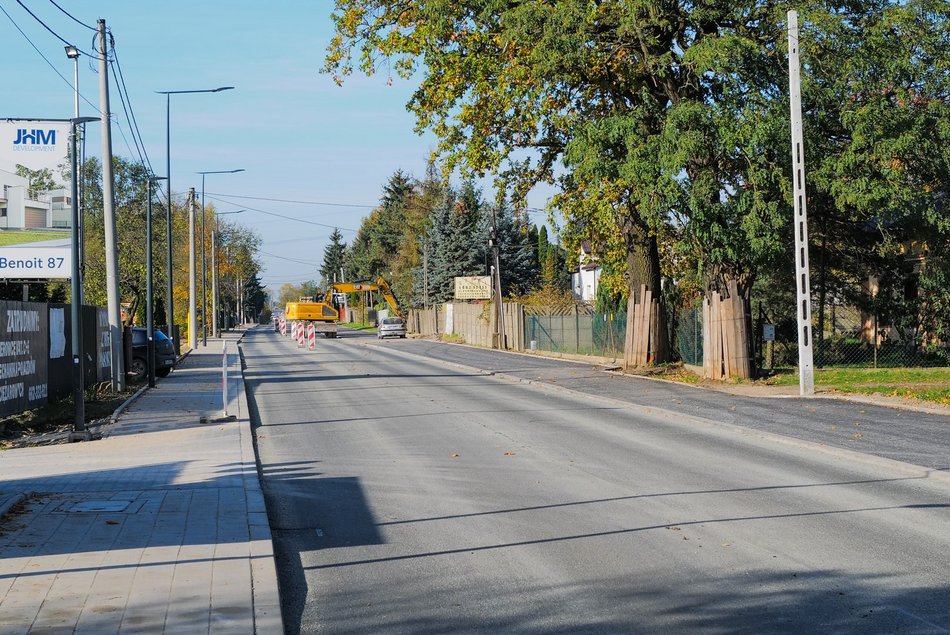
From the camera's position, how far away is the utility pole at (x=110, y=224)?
80.1 feet

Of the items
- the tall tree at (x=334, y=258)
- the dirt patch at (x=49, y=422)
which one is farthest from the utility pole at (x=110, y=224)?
the tall tree at (x=334, y=258)

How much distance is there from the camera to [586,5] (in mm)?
24297

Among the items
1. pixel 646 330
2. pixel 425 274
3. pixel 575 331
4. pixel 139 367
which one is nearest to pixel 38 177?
pixel 139 367

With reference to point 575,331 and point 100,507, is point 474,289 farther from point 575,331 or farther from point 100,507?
point 100,507

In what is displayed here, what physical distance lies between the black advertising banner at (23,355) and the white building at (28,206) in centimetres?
962

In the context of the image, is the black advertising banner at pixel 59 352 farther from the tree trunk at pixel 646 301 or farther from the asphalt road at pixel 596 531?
the tree trunk at pixel 646 301

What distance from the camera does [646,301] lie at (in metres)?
→ 29.8

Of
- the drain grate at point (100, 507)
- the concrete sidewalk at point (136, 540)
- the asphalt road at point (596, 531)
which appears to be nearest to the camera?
the concrete sidewalk at point (136, 540)

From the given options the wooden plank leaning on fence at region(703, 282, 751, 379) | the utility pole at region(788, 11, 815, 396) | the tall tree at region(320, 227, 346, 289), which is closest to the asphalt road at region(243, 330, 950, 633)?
the utility pole at region(788, 11, 815, 396)

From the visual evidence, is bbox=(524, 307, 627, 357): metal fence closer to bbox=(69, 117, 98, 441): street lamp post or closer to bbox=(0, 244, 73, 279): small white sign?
bbox=(0, 244, 73, 279): small white sign

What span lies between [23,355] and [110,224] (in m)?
8.06

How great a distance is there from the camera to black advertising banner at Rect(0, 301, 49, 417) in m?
16.2

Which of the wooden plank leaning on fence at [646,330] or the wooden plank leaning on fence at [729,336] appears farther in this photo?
the wooden plank leaning on fence at [646,330]

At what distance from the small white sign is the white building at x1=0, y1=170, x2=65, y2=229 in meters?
1.25
